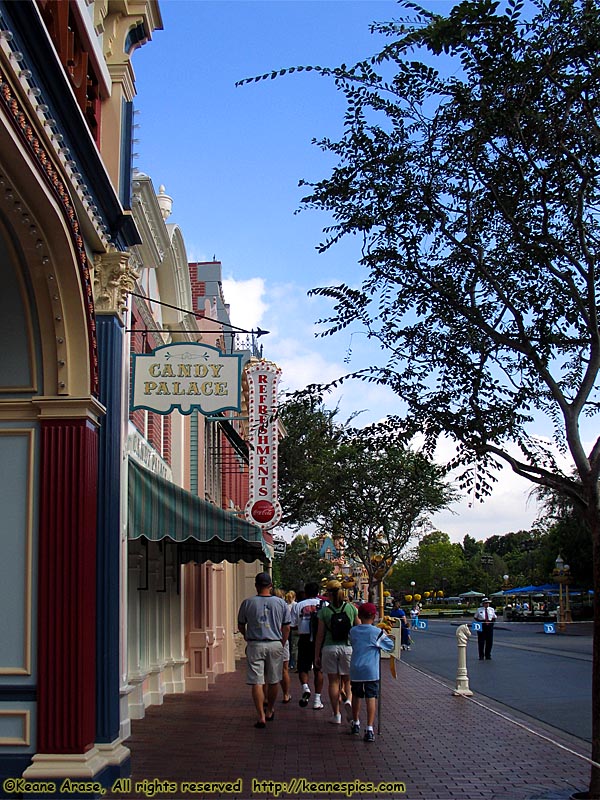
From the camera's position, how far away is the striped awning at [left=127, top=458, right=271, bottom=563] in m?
11.4

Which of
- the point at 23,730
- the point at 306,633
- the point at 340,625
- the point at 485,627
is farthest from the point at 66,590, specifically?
the point at 485,627

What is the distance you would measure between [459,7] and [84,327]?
4219 millimetres

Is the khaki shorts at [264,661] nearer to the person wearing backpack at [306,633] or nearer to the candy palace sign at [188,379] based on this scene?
the person wearing backpack at [306,633]

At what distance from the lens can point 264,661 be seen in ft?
39.0

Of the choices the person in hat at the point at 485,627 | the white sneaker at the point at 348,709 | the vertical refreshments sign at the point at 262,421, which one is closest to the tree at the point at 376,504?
the person in hat at the point at 485,627

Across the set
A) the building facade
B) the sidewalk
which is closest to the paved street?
the sidewalk

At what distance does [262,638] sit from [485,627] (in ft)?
51.7

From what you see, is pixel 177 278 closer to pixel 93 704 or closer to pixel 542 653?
pixel 93 704

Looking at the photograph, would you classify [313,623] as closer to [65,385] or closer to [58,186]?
[65,385]

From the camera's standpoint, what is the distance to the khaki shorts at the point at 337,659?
12.3 m

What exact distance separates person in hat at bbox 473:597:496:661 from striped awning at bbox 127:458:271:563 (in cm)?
1493

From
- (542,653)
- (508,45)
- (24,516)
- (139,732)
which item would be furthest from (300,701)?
(542,653)

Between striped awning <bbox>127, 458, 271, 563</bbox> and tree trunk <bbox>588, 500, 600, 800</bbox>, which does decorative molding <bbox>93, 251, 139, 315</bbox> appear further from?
tree trunk <bbox>588, 500, 600, 800</bbox>

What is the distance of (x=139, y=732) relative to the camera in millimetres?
11906
